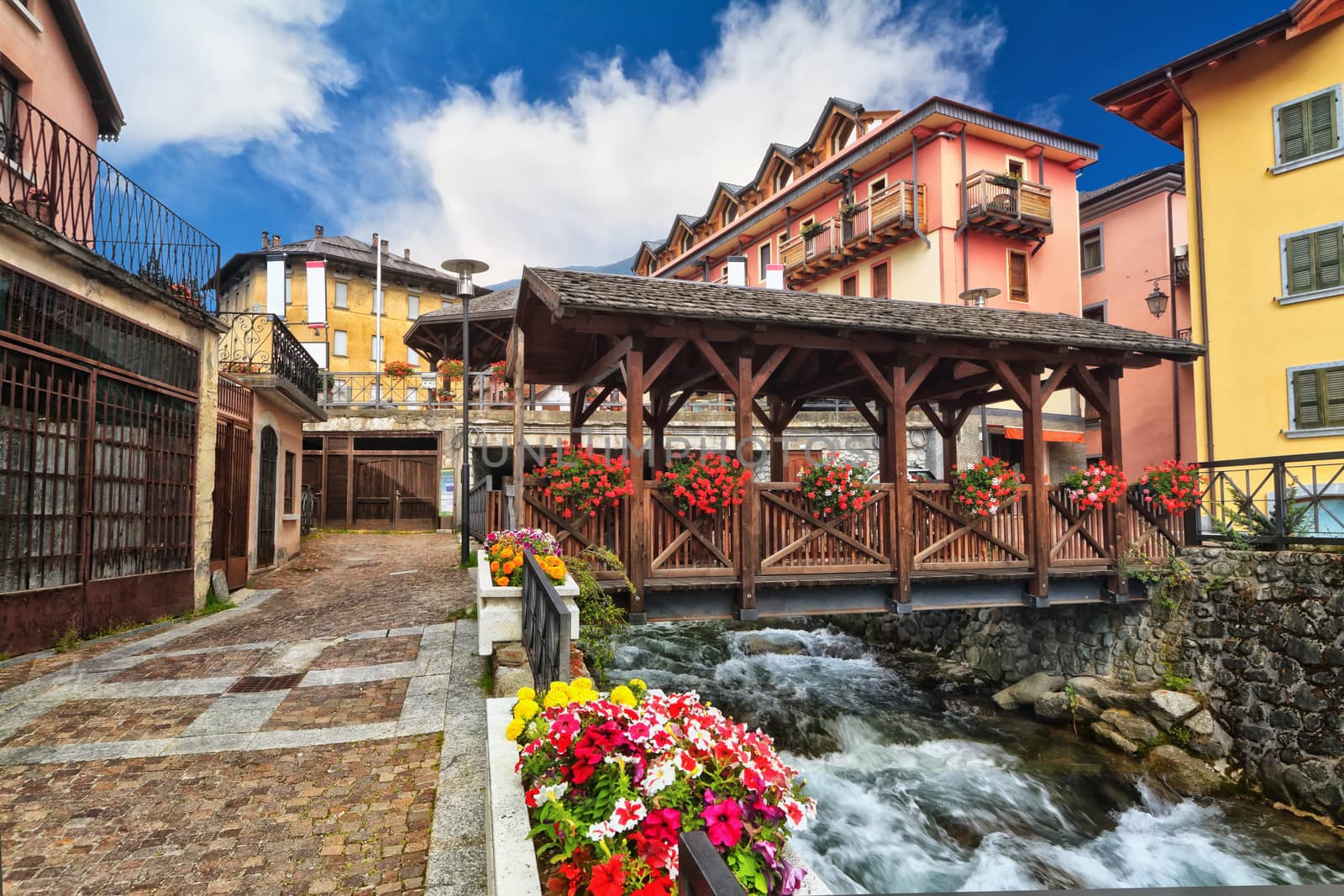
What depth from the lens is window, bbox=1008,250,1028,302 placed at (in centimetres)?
1978

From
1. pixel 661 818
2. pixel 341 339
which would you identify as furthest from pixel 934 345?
pixel 341 339

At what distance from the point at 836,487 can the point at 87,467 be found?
812 centimetres

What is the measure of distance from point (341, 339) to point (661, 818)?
39880 mm

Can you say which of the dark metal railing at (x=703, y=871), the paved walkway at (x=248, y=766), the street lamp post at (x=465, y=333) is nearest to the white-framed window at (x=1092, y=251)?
the street lamp post at (x=465, y=333)

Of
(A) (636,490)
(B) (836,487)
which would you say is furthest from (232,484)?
(B) (836,487)

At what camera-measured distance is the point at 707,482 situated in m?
7.43

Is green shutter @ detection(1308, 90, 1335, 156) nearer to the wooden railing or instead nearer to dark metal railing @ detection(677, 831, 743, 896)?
the wooden railing

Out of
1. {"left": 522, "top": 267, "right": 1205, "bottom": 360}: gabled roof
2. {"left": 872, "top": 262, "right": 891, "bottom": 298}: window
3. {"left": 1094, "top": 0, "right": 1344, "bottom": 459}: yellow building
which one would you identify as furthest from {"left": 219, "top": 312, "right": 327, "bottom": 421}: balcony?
{"left": 1094, "top": 0, "right": 1344, "bottom": 459}: yellow building

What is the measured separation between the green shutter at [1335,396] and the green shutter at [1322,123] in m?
4.13

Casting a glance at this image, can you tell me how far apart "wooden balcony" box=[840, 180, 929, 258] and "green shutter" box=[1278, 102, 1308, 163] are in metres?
7.64

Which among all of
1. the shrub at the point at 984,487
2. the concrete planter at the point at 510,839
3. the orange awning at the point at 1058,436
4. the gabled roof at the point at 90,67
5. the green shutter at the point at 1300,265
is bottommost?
the concrete planter at the point at 510,839

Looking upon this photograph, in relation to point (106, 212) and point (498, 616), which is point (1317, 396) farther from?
point (106, 212)

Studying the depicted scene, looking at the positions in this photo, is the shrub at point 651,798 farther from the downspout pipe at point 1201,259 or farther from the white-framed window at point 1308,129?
the white-framed window at point 1308,129

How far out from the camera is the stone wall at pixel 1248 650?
770cm
